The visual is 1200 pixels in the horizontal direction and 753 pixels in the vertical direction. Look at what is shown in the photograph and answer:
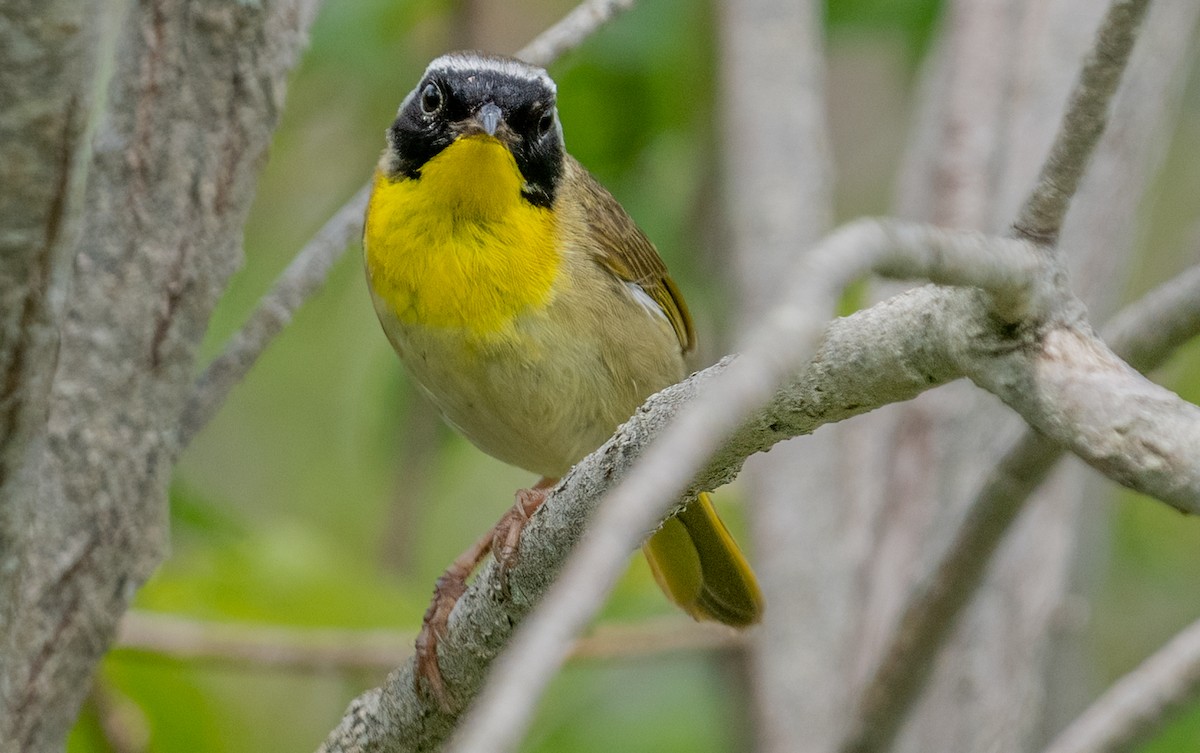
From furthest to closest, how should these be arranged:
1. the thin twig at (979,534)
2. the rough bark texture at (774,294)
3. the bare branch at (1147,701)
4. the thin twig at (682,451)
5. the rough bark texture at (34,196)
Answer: the rough bark texture at (774,294) → the bare branch at (1147,701) → the thin twig at (979,534) → the rough bark texture at (34,196) → the thin twig at (682,451)

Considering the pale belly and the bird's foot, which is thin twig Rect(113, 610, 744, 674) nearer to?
the pale belly

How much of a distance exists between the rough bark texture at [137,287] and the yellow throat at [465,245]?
1.81 ft

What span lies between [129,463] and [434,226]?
3.01 ft

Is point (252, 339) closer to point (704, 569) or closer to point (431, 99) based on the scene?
point (431, 99)

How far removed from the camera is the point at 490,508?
6613 millimetres

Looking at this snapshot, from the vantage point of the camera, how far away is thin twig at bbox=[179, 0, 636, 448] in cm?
296

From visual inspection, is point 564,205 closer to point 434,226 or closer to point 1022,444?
point 434,226

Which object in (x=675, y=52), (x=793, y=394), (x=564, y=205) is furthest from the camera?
(x=675, y=52)

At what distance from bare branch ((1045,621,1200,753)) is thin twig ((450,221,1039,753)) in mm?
1688

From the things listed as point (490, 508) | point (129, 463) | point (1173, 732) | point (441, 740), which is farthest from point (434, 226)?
point (490, 508)

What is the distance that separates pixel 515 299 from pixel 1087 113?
1.77 metres

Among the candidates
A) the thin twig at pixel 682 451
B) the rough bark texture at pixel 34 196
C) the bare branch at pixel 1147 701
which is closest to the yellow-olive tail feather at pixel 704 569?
the bare branch at pixel 1147 701

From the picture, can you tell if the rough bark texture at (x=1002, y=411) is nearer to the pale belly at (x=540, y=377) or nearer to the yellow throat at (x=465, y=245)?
the pale belly at (x=540, y=377)

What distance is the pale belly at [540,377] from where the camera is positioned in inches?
126
